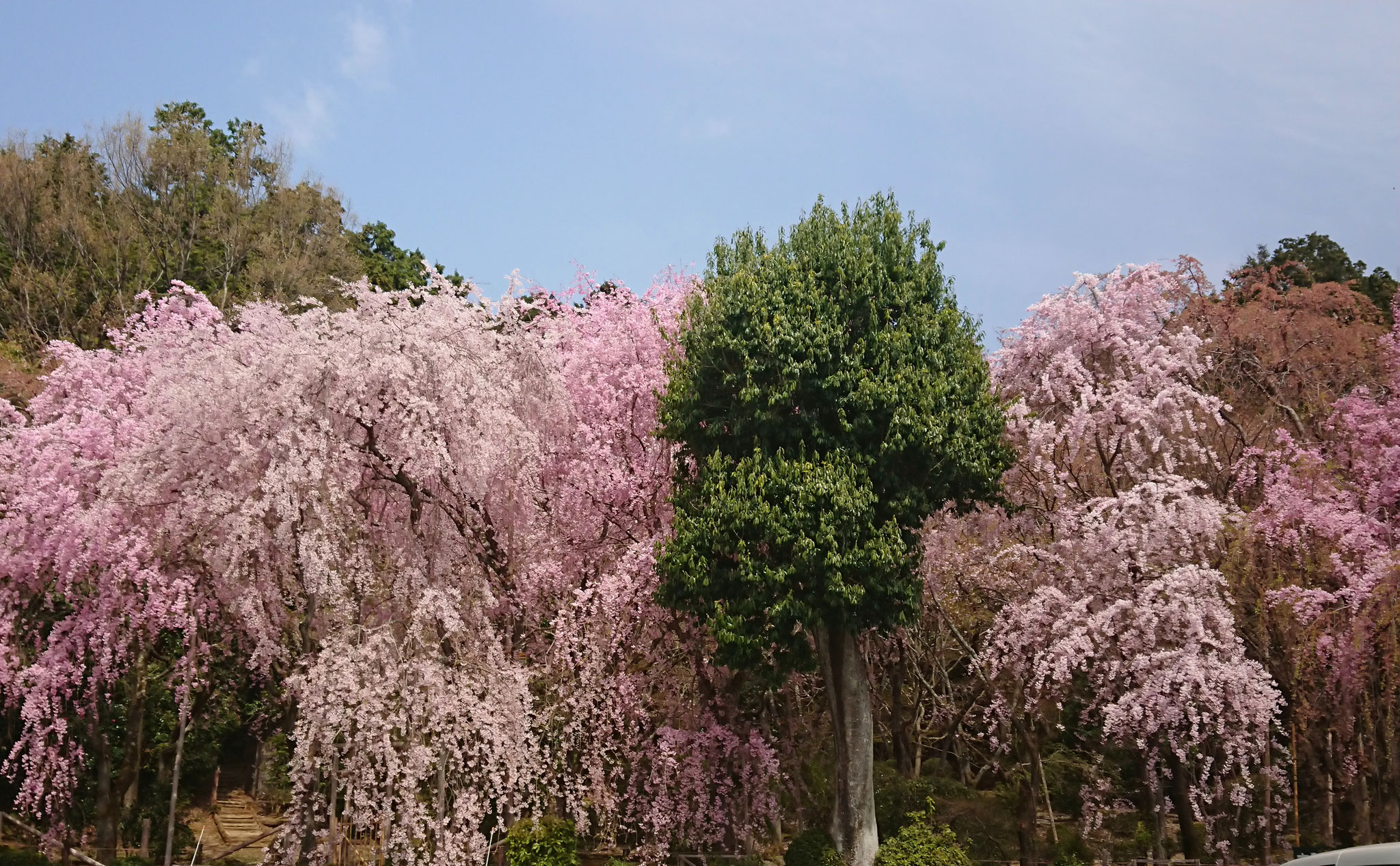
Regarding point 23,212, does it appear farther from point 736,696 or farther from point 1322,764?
point 1322,764

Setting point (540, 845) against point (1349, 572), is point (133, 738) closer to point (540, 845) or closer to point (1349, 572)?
point (540, 845)

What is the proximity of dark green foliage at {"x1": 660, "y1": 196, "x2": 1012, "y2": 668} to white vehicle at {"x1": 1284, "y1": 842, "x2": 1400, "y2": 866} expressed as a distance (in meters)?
7.43

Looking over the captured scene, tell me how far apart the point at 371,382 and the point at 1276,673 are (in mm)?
13544

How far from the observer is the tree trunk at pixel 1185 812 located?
1700 centimetres

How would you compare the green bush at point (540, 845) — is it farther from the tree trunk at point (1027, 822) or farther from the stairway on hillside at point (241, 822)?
the stairway on hillside at point (241, 822)

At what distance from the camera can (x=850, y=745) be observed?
16.2 meters

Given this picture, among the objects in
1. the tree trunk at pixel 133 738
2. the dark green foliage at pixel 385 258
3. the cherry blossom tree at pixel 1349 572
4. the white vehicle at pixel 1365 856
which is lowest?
the white vehicle at pixel 1365 856

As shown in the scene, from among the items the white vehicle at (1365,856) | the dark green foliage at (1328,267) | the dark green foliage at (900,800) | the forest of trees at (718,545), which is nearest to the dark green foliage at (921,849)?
the forest of trees at (718,545)

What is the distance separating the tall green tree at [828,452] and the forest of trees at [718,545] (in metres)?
0.07

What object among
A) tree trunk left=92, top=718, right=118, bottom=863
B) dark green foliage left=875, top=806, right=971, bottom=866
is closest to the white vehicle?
dark green foliage left=875, top=806, right=971, bottom=866

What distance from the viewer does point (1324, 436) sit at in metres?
17.9

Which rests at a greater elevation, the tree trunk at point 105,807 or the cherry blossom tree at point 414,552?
the cherry blossom tree at point 414,552

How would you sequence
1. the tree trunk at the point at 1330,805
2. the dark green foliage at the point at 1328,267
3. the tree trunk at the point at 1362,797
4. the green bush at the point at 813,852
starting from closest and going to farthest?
the green bush at the point at 813,852 < the tree trunk at the point at 1362,797 < the tree trunk at the point at 1330,805 < the dark green foliage at the point at 1328,267

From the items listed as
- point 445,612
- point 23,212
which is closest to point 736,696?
point 445,612
